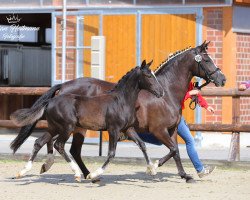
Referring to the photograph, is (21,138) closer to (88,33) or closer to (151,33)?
(151,33)

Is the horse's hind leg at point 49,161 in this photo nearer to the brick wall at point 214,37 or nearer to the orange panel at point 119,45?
the brick wall at point 214,37

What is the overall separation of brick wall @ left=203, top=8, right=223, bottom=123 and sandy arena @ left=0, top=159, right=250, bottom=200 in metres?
4.11

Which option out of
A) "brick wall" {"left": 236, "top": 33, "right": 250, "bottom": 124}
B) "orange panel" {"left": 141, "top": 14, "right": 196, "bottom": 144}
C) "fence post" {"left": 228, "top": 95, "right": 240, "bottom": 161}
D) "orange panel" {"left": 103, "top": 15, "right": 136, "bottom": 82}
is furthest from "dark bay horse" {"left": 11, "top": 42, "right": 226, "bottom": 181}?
"orange panel" {"left": 103, "top": 15, "right": 136, "bottom": 82}

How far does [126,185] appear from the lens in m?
12.3

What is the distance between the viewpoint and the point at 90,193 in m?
11.4

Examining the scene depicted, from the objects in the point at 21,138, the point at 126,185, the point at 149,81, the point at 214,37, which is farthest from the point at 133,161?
the point at 214,37

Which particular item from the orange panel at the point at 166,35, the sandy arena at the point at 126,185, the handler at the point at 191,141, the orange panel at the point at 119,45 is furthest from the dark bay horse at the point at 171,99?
the orange panel at the point at 119,45

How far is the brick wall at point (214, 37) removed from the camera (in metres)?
18.8

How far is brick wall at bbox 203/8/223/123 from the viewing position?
18.8 m

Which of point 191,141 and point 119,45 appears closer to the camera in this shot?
point 191,141

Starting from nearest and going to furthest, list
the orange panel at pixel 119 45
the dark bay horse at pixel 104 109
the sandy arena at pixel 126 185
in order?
the sandy arena at pixel 126 185, the dark bay horse at pixel 104 109, the orange panel at pixel 119 45

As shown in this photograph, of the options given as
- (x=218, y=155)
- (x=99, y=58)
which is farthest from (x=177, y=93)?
(x=99, y=58)

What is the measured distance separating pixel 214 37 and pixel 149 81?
7130mm

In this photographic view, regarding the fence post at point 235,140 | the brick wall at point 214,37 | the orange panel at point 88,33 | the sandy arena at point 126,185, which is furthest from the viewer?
the orange panel at point 88,33
